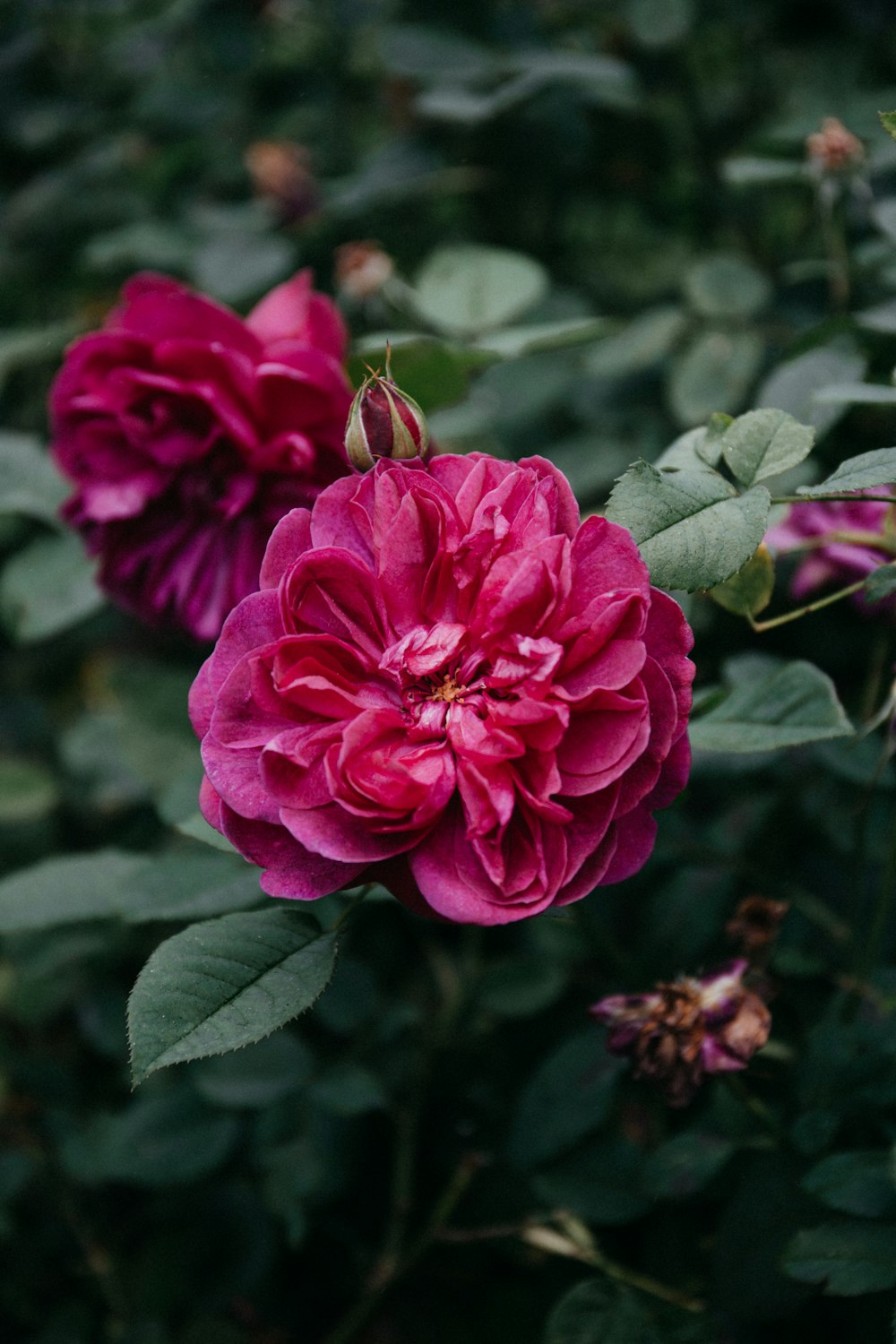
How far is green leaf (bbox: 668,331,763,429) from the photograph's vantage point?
1.04 meters

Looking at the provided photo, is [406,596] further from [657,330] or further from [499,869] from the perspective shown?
[657,330]

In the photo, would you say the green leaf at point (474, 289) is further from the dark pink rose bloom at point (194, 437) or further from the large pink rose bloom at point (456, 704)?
the large pink rose bloom at point (456, 704)

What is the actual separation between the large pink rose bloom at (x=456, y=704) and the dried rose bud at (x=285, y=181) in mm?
939

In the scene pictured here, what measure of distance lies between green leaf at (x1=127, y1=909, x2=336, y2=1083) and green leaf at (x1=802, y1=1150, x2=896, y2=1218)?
33 centimetres

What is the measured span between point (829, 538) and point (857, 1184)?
401 mm

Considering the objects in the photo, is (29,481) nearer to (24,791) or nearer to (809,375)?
(24,791)

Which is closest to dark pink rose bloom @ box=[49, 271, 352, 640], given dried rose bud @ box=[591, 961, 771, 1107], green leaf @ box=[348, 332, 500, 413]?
green leaf @ box=[348, 332, 500, 413]

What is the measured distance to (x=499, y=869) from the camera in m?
0.49

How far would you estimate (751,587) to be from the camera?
641mm

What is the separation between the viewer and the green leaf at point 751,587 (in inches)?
25.0

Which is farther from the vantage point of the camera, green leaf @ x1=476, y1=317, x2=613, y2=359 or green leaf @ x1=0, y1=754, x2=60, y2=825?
green leaf @ x1=0, y1=754, x2=60, y2=825

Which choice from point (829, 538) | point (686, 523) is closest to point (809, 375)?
point (829, 538)

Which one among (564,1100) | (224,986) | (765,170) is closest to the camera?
(224,986)

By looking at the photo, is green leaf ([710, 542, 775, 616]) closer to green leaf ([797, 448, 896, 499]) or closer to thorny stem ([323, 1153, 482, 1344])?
green leaf ([797, 448, 896, 499])
